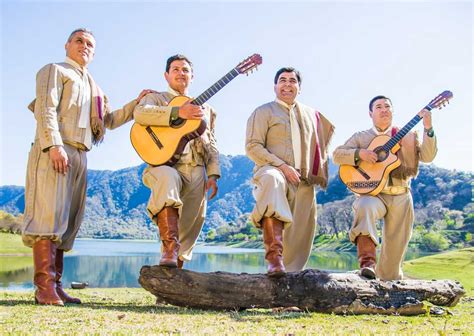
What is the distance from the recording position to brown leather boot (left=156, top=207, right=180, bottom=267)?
534cm

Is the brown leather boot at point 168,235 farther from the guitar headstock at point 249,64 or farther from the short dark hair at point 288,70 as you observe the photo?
the short dark hair at point 288,70

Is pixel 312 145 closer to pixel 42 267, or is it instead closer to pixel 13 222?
pixel 42 267

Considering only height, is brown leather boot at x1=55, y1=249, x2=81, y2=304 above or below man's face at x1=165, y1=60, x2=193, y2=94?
below

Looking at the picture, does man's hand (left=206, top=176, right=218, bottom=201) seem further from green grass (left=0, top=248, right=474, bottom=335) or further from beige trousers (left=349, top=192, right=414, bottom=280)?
beige trousers (left=349, top=192, right=414, bottom=280)

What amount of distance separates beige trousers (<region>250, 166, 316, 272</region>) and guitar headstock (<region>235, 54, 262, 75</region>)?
1445mm

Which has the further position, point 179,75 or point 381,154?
point 381,154

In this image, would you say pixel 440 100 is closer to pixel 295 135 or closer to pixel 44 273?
pixel 295 135

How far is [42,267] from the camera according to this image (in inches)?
210

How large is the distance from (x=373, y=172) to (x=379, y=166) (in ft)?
0.40

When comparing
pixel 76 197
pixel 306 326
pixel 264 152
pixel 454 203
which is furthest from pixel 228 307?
pixel 454 203

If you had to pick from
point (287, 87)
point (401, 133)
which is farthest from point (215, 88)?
point (401, 133)

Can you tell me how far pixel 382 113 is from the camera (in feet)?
23.5

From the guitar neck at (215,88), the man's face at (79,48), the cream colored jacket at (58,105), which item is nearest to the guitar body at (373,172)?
the guitar neck at (215,88)

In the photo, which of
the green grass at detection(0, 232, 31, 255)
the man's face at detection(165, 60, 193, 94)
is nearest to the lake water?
the green grass at detection(0, 232, 31, 255)
